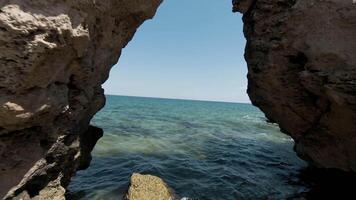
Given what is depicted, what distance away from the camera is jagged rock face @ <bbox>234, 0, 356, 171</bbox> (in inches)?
360

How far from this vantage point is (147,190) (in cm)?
924

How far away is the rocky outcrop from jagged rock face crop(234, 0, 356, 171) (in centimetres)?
616

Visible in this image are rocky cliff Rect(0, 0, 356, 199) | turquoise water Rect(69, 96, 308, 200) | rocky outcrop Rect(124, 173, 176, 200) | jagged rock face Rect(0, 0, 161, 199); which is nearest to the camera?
jagged rock face Rect(0, 0, 161, 199)

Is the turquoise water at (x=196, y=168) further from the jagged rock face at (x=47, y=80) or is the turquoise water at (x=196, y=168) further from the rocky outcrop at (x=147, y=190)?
the jagged rock face at (x=47, y=80)

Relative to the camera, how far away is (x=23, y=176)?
6.54 meters

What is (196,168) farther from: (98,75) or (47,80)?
(47,80)

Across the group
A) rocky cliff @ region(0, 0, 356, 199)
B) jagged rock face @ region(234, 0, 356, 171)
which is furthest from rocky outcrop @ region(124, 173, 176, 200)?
jagged rock face @ region(234, 0, 356, 171)

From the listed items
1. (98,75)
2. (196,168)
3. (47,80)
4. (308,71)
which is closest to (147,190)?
(98,75)

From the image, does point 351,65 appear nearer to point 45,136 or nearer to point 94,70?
point 94,70

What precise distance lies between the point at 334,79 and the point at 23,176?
362 inches

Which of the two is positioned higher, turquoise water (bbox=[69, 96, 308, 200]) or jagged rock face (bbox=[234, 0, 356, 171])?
jagged rock face (bbox=[234, 0, 356, 171])

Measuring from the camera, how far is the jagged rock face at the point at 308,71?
913cm

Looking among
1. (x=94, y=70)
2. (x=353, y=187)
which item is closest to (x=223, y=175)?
(x=353, y=187)

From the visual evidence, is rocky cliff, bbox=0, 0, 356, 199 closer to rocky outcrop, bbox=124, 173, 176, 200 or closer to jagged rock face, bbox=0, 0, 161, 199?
jagged rock face, bbox=0, 0, 161, 199
